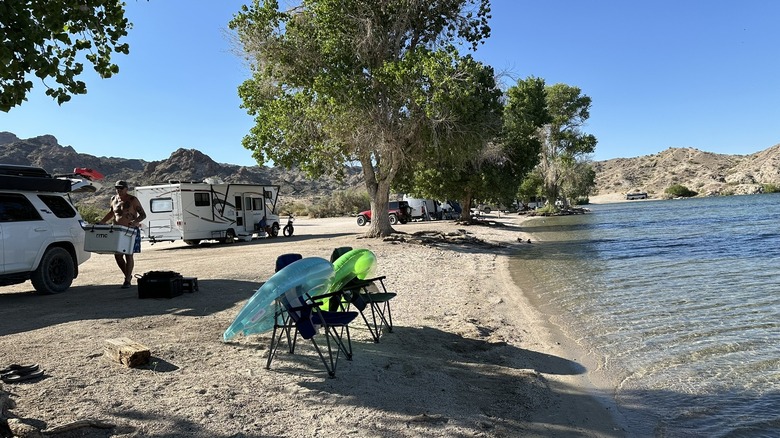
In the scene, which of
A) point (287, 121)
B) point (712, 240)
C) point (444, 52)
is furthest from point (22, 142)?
point (712, 240)

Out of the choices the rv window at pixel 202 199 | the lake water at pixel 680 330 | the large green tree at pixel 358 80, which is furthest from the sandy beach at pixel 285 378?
the rv window at pixel 202 199

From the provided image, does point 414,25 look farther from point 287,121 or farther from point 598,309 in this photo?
point 598,309

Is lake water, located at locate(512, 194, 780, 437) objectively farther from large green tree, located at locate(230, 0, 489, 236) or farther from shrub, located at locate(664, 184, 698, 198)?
shrub, located at locate(664, 184, 698, 198)

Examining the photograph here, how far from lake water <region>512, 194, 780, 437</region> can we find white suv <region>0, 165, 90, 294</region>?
8.60 m

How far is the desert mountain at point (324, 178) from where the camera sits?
77938mm

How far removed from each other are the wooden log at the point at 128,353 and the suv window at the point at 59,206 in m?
5.34

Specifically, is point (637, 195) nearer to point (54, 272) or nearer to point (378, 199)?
point (378, 199)

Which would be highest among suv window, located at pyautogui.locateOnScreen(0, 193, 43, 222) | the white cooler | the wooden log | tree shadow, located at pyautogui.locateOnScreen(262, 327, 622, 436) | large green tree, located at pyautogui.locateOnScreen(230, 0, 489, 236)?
large green tree, located at pyautogui.locateOnScreen(230, 0, 489, 236)

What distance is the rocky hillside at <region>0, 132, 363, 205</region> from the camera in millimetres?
76125

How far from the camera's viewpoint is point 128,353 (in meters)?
4.83

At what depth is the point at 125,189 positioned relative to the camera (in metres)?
9.52

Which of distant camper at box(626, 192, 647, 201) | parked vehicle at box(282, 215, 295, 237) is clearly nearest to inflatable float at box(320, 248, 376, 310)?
parked vehicle at box(282, 215, 295, 237)

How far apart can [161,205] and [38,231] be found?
12202 millimetres

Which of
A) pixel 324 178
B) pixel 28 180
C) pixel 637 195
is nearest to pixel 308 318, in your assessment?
pixel 28 180
